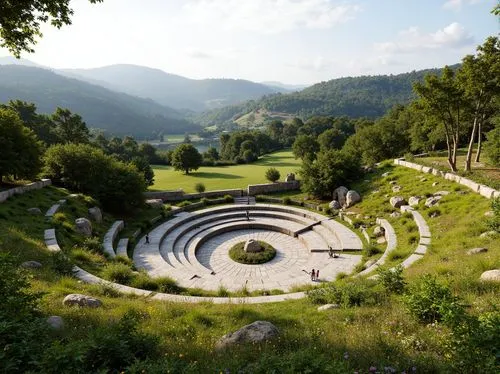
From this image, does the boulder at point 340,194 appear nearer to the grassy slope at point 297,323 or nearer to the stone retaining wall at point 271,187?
the stone retaining wall at point 271,187

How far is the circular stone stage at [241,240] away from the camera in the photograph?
17812 mm

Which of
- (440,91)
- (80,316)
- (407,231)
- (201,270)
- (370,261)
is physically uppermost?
(440,91)

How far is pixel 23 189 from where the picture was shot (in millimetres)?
21031

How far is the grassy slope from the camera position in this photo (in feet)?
16.9

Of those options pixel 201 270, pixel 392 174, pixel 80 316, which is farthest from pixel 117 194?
pixel 392 174

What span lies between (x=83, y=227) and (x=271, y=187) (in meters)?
20.8

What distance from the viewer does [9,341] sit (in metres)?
4.92

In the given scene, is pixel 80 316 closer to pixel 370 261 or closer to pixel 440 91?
pixel 370 261

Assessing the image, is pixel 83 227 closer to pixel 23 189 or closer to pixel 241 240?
pixel 23 189

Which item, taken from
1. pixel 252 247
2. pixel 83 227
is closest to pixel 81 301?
pixel 83 227

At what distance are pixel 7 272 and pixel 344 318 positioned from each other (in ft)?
27.0

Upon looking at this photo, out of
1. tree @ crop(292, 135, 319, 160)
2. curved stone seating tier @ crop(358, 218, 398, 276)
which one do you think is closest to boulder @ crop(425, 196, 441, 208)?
curved stone seating tier @ crop(358, 218, 398, 276)

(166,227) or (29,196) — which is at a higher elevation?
(29,196)

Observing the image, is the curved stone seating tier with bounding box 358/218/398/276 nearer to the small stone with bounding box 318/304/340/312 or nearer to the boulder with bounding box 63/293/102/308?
the small stone with bounding box 318/304/340/312
